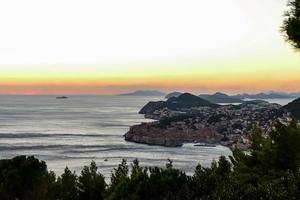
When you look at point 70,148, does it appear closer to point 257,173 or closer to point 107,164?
point 107,164

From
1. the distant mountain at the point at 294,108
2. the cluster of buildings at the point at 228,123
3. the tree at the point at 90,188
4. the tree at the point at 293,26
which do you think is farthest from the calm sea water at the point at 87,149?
the tree at the point at 293,26

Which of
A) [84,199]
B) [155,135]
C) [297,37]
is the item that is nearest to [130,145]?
[155,135]

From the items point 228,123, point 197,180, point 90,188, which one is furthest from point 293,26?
point 228,123

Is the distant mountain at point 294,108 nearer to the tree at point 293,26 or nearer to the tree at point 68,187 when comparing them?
the tree at point 68,187

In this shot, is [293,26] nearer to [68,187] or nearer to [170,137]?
[68,187]

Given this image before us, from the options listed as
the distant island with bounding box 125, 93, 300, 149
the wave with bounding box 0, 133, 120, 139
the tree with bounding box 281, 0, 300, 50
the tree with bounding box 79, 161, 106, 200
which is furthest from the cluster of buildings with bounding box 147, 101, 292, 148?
the tree with bounding box 281, 0, 300, 50

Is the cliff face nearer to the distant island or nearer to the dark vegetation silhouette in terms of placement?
the distant island

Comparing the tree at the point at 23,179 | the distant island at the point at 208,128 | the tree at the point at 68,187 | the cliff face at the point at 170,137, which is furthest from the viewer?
the distant island at the point at 208,128
